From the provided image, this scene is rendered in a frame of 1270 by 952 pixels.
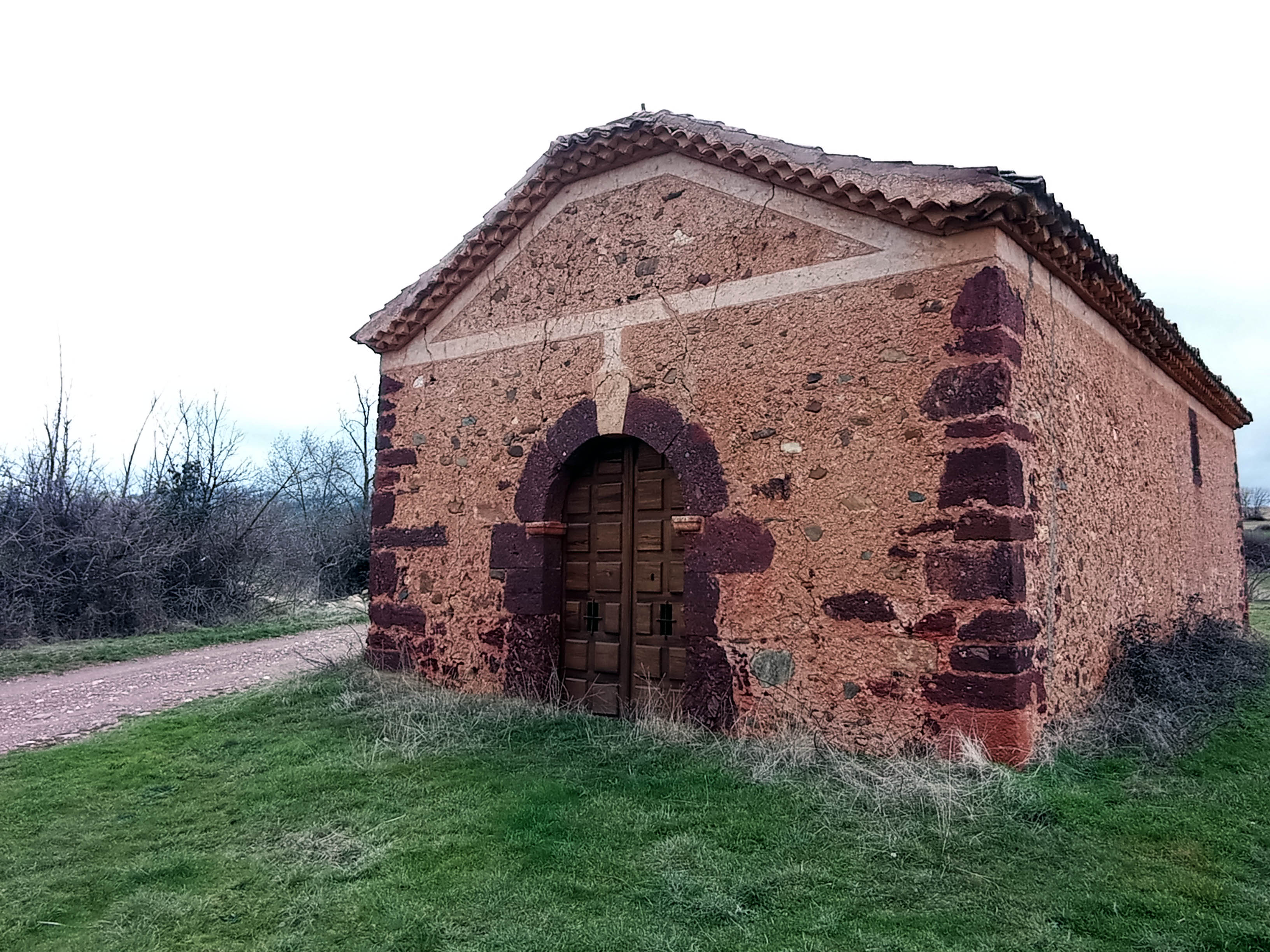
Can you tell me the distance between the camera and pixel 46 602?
12.4 metres

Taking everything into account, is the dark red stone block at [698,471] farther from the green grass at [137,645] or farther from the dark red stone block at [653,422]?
the green grass at [137,645]

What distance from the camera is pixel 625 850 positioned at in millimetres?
3988

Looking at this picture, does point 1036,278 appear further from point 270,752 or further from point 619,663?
point 270,752

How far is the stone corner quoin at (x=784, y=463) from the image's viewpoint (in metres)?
4.95

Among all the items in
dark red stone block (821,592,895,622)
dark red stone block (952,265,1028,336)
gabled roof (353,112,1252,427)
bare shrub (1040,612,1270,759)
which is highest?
gabled roof (353,112,1252,427)

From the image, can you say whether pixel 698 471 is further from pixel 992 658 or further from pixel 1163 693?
pixel 1163 693

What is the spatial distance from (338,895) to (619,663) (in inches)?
120

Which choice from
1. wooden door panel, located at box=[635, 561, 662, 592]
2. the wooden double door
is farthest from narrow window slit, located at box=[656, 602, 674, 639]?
wooden door panel, located at box=[635, 561, 662, 592]

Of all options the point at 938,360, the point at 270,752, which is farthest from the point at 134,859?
the point at 938,360

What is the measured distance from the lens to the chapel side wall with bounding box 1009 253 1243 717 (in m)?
5.27

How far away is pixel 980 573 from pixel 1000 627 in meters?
0.32

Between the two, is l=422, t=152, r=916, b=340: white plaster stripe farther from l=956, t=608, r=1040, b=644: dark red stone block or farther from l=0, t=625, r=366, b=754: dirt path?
l=0, t=625, r=366, b=754: dirt path

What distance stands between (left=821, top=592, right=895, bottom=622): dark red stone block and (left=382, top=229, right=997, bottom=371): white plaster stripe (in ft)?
6.78

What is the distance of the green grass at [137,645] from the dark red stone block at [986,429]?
10.4 metres
